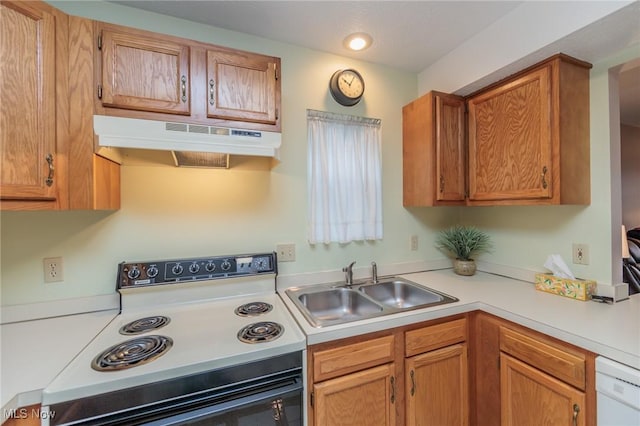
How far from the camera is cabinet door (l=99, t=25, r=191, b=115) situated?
3.67 ft

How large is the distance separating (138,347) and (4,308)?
0.82 meters

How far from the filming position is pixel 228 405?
0.94m

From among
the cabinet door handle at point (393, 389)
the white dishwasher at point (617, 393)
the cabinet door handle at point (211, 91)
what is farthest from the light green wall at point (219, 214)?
the white dishwasher at point (617, 393)

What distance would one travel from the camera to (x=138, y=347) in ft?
3.32

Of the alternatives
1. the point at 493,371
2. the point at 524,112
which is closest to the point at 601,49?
the point at 524,112

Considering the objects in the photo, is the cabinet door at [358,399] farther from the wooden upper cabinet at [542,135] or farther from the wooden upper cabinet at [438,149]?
the wooden upper cabinet at [542,135]

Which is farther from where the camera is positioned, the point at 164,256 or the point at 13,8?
the point at 164,256

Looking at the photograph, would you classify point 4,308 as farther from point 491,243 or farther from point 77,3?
point 491,243

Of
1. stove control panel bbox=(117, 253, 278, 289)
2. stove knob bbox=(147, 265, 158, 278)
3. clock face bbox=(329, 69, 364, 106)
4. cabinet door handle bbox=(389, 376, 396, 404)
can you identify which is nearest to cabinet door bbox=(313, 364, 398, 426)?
cabinet door handle bbox=(389, 376, 396, 404)

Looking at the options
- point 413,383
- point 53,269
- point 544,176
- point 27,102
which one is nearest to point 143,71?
point 27,102

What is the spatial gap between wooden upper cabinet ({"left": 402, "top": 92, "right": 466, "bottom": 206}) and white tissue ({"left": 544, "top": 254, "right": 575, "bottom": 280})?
61cm

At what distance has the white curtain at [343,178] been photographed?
181 cm

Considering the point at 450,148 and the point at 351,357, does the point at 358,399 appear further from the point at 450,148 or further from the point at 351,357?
the point at 450,148

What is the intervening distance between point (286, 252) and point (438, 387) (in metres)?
1.14
